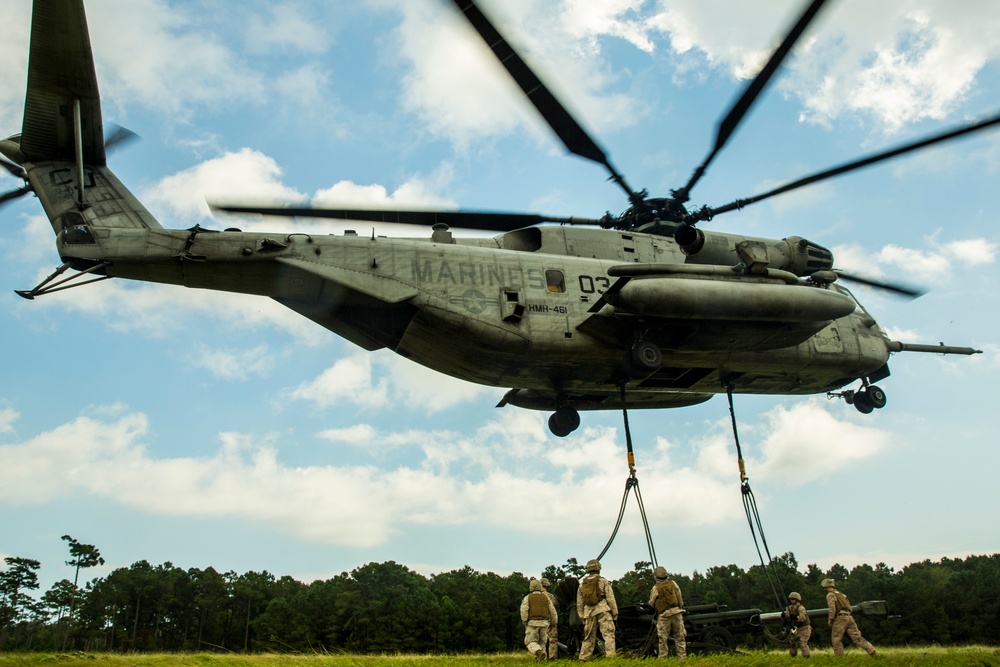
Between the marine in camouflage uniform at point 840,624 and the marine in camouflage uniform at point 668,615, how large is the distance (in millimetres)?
2689

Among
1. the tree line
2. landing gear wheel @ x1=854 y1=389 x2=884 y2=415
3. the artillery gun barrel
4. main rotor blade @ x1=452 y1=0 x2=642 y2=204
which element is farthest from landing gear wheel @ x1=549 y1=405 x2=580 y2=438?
the tree line

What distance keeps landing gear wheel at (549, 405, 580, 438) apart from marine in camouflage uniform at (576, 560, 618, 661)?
5356 mm

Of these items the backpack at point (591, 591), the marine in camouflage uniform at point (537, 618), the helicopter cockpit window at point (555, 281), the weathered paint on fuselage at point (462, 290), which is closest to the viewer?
the backpack at point (591, 591)

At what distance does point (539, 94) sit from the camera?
1108 cm

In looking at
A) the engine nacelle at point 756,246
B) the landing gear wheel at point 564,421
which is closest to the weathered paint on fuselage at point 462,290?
the landing gear wheel at point 564,421

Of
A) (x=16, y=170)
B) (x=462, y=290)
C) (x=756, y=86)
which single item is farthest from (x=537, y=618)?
(x=16, y=170)

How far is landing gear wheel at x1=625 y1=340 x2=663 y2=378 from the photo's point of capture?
12.6 m

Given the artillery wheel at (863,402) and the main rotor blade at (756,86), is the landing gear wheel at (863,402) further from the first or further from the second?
the main rotor blade at (756,86)

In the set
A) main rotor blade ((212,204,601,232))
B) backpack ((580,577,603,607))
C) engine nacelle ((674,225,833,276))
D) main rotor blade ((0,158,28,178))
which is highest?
main rotor blade ((0,158,28,178))

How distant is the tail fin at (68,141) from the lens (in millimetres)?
10891

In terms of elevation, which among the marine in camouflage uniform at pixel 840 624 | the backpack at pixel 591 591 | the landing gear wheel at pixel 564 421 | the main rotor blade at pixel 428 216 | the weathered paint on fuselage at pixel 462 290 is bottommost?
the marine in camouflage uniform at pixel 840 624

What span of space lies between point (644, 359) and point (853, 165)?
4672 millimetres

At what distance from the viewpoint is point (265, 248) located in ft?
39.7

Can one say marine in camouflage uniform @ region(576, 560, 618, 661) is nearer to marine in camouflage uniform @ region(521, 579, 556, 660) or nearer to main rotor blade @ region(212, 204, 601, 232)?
marine in camouflage uniform @ region(521, 579, 556, 660)
